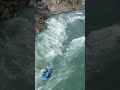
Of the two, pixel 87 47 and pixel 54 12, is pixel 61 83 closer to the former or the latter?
pixel 87 47

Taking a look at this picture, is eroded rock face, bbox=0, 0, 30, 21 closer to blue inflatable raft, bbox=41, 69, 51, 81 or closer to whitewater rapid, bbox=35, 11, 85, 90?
whitewater rapid, bbox=35, 11, 85, 90

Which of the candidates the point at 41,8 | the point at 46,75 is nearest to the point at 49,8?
the point at 41,8

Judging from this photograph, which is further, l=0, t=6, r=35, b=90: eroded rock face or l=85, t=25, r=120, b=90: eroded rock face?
l=0, t=6, r=35, b=90: eroded rock face

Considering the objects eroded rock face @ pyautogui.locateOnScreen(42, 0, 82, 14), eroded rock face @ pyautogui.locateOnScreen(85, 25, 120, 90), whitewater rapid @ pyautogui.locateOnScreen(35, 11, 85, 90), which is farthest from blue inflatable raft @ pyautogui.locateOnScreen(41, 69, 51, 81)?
eroded rock face @ pyautogui.locateOnScreen(42, 0, 82, 14)

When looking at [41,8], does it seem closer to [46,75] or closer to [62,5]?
[62,5]

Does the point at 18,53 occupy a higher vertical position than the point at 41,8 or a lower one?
lower

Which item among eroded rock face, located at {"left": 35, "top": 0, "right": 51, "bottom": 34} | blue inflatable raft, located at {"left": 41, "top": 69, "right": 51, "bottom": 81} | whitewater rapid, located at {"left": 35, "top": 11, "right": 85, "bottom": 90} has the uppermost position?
eroded rock face, located at {"left": 35, "top": 0, "right": 51, "bottom": 34}

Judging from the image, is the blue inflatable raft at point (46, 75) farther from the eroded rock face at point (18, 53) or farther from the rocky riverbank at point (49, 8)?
the rocky riverbank at point (49, 8)
